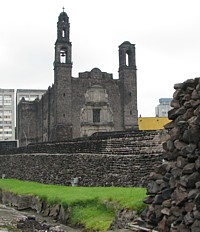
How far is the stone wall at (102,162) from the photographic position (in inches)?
566

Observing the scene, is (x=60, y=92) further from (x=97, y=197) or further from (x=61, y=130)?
(x=97, y=197)

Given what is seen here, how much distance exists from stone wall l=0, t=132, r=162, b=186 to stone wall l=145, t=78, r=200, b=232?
5401 millimetres

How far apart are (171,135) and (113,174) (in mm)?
8208

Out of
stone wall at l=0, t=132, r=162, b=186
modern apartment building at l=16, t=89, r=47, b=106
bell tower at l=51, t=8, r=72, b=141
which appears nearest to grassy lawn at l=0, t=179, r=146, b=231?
stone wall at l=0, t=132, r=162, b=186

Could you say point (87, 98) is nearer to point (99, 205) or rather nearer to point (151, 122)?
point (151, 122)

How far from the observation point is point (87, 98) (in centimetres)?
4931

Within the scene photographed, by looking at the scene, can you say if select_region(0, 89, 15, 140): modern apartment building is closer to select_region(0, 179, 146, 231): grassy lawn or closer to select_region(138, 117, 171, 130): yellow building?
select_region(138, 117, 171, 130): yellow building

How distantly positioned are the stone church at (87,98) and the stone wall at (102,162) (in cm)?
1942

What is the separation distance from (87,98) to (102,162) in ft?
108

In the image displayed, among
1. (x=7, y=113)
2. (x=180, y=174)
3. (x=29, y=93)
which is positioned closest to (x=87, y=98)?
(x=180, y=174)

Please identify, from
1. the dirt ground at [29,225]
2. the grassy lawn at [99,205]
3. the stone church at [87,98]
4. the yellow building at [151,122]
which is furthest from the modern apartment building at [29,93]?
the grassy lawn at [99,205]

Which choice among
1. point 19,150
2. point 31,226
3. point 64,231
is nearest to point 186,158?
point 64,231

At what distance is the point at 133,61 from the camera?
166ft

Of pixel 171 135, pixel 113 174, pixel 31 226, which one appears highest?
pixel 171 135
